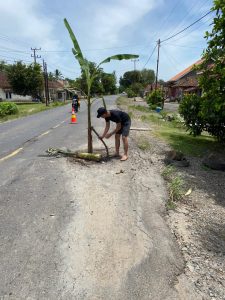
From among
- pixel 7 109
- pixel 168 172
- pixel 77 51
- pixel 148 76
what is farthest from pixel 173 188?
pixel 148 76

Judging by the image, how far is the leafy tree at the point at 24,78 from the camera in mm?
54969

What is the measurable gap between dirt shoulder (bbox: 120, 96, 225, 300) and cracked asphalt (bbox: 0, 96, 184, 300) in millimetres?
172

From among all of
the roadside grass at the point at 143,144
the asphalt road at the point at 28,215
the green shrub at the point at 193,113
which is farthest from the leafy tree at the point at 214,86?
the asphalt road at the point at 28,215

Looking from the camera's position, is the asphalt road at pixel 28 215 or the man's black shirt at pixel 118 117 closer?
the asphalt road at pixel 28 215

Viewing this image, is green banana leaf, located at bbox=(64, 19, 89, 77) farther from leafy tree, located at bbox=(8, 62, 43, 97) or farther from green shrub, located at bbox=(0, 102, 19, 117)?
leafy tree, located at bbox=(8, 62, 43, 97)

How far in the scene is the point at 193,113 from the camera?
1141 centimetres

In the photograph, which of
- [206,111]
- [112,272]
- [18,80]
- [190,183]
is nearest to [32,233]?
[112,272]

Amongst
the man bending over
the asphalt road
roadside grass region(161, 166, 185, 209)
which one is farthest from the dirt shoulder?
the asphalt road

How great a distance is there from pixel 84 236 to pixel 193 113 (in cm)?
844

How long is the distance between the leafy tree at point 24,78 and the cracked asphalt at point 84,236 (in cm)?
5163

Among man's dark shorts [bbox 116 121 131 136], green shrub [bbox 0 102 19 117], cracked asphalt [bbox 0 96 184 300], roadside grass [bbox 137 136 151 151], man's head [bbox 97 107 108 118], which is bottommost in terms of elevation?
green shrub [bbox 0 102 19 117]

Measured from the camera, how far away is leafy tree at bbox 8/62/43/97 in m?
55.0

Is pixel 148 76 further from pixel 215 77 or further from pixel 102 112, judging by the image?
pixel 102 112

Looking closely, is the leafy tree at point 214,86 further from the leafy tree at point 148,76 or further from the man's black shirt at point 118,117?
the leafy tree at point 148,76
